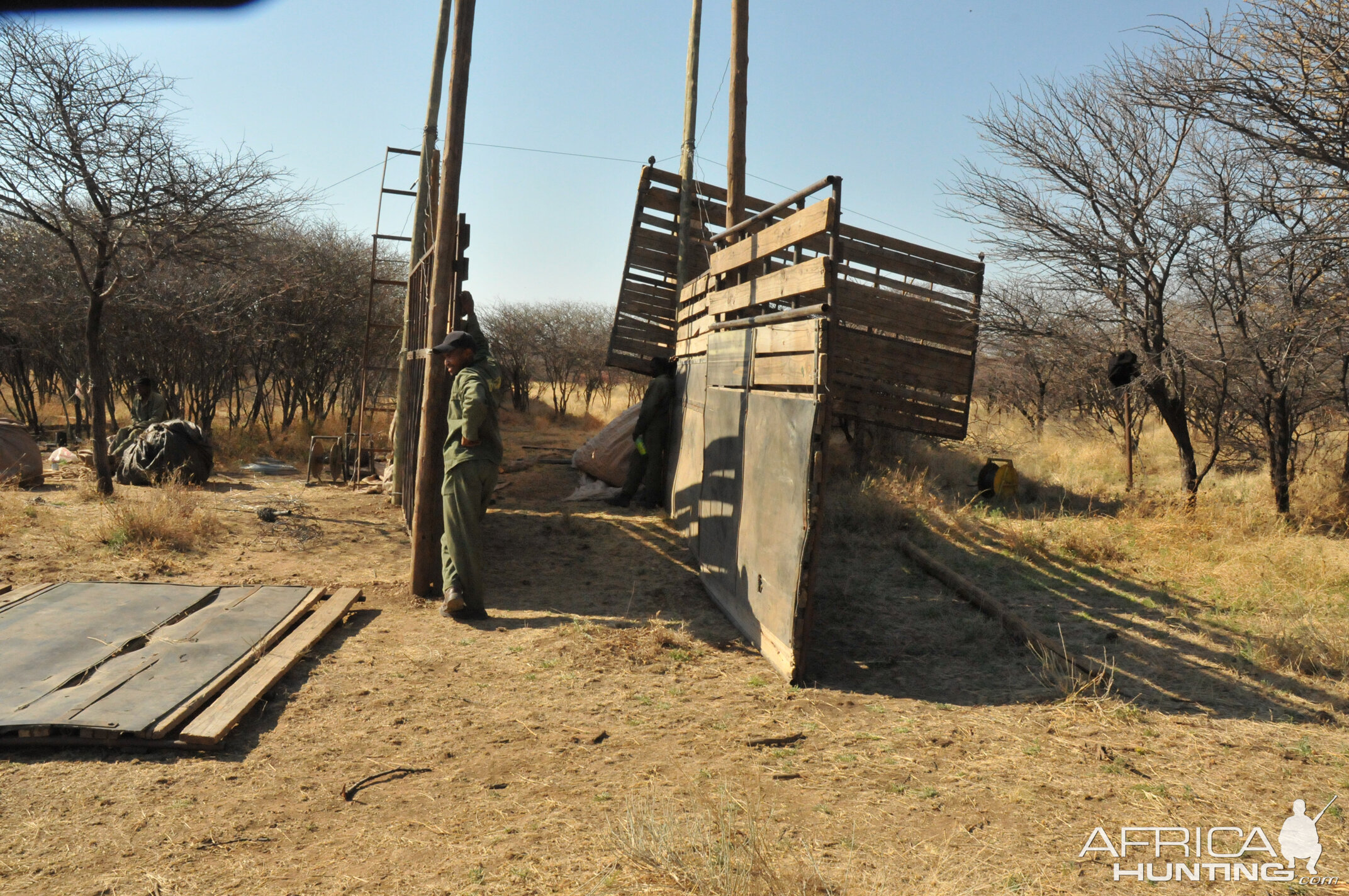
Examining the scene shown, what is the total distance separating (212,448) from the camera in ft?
41.2

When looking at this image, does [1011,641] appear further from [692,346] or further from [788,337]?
[692,346]

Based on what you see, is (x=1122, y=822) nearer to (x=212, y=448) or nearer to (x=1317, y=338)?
(x=1317, y=338)

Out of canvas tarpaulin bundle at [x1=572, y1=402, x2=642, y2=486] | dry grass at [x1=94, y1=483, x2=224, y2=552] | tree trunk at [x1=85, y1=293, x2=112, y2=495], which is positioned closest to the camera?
dry grass at [x1=94, y1=483, x2=224, y2=552]

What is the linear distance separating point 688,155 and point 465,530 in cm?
701

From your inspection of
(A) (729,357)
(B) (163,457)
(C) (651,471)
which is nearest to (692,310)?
(C) (651,471)

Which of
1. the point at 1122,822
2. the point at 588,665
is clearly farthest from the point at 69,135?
the point at 1122,822

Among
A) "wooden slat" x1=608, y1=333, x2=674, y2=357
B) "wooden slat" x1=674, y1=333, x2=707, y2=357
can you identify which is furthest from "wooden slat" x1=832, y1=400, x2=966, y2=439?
"wooden slat" x1=608, y1=333, x2=674, y2=357

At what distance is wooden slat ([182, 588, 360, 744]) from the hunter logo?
3.89 m

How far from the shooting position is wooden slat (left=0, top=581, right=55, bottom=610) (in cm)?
592

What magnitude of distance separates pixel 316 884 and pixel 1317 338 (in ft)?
31.7

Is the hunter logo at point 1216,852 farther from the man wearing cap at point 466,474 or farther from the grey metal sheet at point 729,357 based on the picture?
the man wearing cap at point 466,474

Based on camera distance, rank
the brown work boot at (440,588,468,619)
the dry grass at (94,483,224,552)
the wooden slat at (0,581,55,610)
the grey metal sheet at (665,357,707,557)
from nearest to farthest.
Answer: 1. the wooden slat at (0,581,55,610)
2. the brown work boot at (440,588,468,619)
3. the dry grass at (94,483,224,552)
4. the grey metal sheet at (665,357,707,557)

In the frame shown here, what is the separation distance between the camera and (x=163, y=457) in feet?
38.2

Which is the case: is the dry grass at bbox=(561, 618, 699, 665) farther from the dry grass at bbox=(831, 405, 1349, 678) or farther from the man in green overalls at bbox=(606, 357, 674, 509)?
the man in green overalls at bbox=(606, 357, 674, 509)
